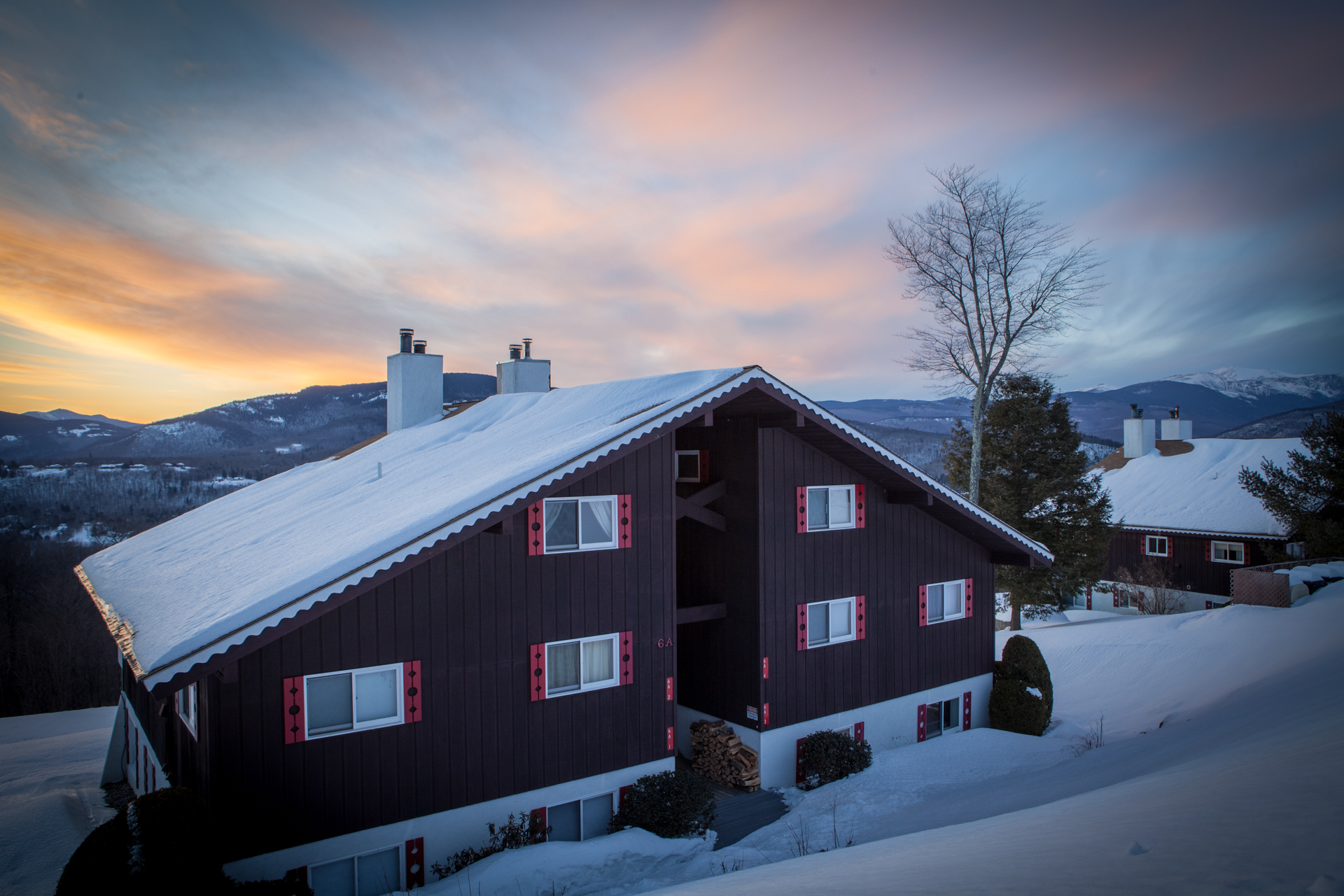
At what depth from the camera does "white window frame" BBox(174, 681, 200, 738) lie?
30.9 ft

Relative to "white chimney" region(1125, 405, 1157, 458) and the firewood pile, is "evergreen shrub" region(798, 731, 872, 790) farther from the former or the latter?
"white chimney" region(1125, 405, 1157, 458)

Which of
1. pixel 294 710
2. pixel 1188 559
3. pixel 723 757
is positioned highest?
pixel 294 710

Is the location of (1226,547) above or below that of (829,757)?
above

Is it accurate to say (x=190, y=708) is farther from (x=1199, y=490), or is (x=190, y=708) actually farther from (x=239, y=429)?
(x=239, y=429)

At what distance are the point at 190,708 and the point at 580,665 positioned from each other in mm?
5591

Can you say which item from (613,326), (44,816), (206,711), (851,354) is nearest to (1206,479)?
(851,354)

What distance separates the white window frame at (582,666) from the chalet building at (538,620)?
4cm

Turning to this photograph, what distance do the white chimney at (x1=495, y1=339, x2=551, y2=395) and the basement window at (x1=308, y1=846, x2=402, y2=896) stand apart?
16902mm

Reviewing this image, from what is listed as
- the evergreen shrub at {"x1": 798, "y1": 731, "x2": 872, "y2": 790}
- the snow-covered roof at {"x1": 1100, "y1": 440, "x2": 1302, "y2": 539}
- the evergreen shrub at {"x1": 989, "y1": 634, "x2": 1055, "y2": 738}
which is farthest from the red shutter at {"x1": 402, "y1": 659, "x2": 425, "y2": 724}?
the snow-covered roof at {"x1": 1100, "y1": 440, "x2": 1302, "y2": 539}

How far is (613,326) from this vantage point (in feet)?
102

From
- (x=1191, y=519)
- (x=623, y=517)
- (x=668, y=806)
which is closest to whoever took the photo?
(x=668, y=806)

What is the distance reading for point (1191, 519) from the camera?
3444 centimetres

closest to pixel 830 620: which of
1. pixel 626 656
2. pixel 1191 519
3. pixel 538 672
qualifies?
pixel 626 656

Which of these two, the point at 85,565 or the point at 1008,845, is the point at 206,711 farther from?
the point at 85,565
